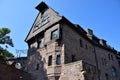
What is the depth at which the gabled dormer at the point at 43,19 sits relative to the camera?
63.9 ft

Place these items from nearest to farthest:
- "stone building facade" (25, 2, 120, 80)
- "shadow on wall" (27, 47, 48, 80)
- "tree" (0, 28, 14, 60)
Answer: "stone building facade" (25, 2, 120, 80)
"shadow on wall" (27, 47, 48, 80)
"tree" (0, 28, 14, 60)

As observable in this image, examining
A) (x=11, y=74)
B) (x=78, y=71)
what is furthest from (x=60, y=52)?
(x=11, y=74)

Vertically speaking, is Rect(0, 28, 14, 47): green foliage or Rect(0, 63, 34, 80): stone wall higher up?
Rect(0, 28, 14, 47): green foliage

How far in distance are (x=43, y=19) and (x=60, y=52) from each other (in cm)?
750

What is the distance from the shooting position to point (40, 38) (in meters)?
20.6

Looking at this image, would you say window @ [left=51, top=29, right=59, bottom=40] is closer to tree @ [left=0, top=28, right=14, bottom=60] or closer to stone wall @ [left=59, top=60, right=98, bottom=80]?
stone wall @ [left=59, top=60, right=98, bottom=80]

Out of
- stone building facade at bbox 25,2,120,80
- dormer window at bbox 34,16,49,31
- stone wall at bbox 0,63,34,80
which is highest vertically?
dormer window at bbox 34,16,49,31

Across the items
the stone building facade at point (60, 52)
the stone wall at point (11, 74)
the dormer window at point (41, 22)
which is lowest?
the stone wall at point (11, 74)

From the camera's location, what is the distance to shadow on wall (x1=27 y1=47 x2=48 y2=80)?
1728cm

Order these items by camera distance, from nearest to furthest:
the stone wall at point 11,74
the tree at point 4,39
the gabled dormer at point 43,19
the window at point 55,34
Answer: the stone wall at point 11,74
the window at point 55,34
the gabled dormer at point 43,19
the tree at point 4,39

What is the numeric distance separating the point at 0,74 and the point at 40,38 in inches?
292

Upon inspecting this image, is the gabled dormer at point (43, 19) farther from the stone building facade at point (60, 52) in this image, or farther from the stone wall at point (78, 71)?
the stone wall at point (78, 71)

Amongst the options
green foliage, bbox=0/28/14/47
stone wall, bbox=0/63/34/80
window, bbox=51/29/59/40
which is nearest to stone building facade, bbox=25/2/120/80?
window, bbox=51/29/59/40

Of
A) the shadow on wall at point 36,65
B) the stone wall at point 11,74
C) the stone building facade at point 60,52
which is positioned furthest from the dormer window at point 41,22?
the stone wall at point 11,74
